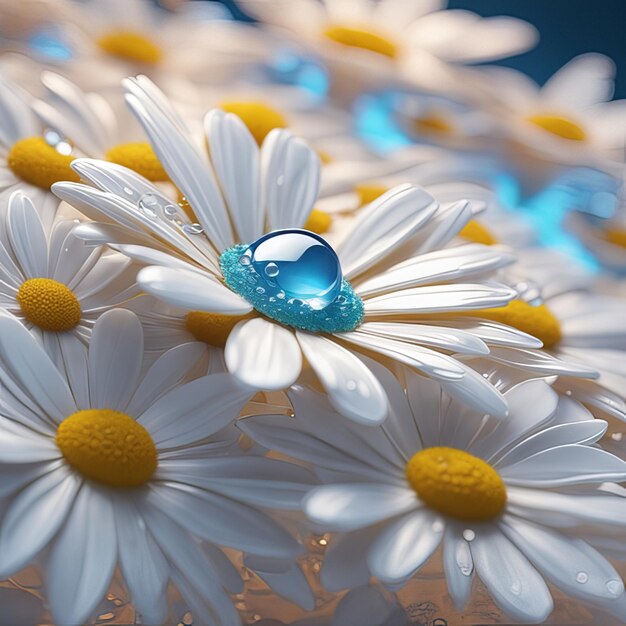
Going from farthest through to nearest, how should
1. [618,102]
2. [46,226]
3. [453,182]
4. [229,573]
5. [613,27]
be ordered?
[613,27] → [618,102] → [453,182] → [46,226] → [229,573]

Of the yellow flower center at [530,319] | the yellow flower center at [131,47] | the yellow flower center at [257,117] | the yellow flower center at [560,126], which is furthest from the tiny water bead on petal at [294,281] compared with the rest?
the yellow flower center at [560,126]

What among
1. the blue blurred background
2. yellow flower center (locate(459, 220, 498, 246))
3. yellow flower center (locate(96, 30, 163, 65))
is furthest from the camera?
the blue blurred background

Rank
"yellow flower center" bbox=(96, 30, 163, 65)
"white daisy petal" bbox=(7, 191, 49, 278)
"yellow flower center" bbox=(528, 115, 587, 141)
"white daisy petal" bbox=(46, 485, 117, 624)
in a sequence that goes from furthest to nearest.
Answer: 1. "yellow flower center" bbox=(528, 115, 587, 141)
2. "yellow flower center" bbox=(96, 30, 163, 65)
3. "white daisy petal" bbox=(7, 191, 49, 278)
4. "white daisy petal" bbox=(46, 485, 117, 624)

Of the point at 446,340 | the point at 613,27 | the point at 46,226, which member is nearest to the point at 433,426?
the point at 446,340

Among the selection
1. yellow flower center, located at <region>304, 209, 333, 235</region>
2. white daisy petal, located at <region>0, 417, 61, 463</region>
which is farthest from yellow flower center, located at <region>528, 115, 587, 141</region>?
white daisy petal, located at <region>0, 417, 61, 463</region>

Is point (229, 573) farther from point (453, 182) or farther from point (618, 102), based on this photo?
point (618, 102)

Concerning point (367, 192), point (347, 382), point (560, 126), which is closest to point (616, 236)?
point (560, 126)

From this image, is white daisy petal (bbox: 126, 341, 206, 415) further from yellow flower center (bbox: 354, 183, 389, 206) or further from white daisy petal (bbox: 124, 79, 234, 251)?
yellow flower center (bbox: 354, 183, 389, 206)
